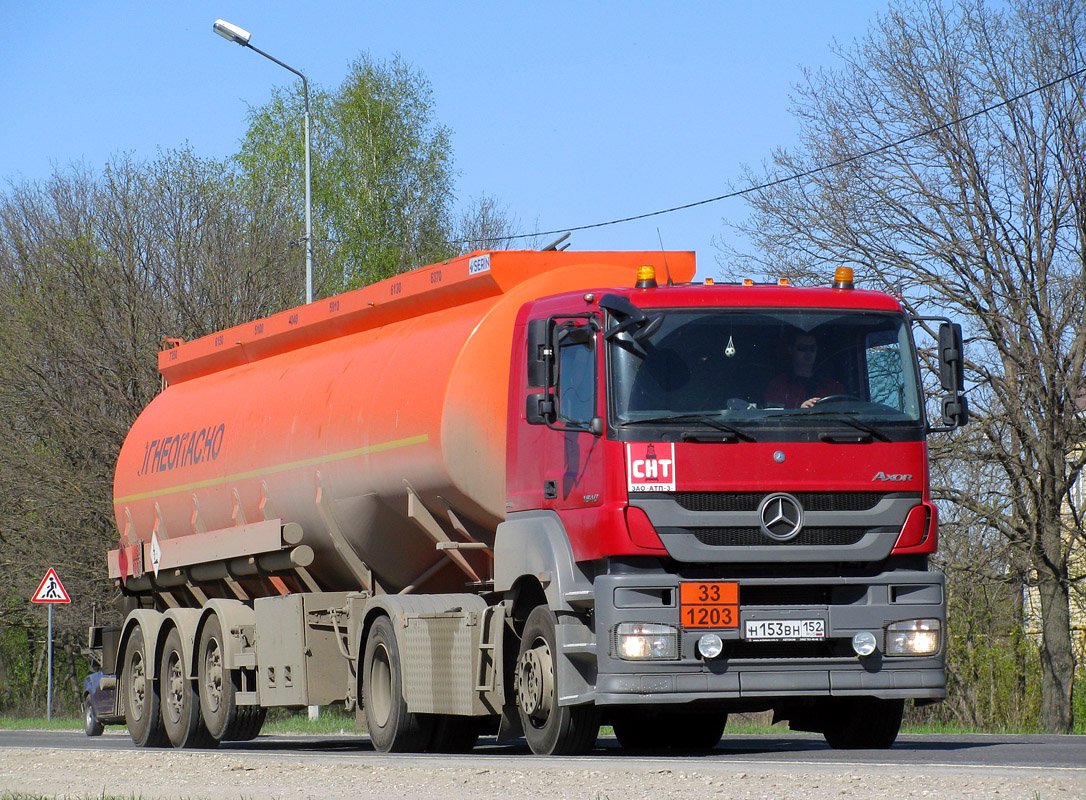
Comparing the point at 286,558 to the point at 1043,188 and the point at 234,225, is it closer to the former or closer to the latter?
the point at 1043,188

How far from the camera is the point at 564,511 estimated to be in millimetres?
10469

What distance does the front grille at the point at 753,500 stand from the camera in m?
9.84

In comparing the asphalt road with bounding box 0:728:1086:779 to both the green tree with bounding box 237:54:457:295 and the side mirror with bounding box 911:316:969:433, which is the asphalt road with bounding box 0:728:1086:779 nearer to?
the side mirror with bounding box 911:316:969:433

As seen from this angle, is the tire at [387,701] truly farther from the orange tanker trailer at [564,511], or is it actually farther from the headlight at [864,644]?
the headlight at [864,644]

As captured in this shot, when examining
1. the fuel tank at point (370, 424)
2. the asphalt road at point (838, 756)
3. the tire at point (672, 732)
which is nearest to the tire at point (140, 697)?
the fuel tank at point (370, 424)

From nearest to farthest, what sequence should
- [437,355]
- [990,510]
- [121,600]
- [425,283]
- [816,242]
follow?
[437,355]
[425,283]
[121,600]
[990,510]
[816,242]

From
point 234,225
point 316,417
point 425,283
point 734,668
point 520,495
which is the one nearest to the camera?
point 734,668

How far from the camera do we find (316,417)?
1406 cm

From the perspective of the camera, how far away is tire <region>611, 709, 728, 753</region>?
41.5 ft

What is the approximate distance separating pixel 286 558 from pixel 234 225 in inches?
736

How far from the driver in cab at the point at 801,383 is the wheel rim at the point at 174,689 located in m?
8.02

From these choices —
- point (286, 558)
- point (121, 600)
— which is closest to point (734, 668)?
point (286, 558)

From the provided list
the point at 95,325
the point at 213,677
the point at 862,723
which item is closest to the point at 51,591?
the point at 95,325

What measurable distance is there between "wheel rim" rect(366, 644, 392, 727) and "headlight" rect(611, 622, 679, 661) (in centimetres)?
335
